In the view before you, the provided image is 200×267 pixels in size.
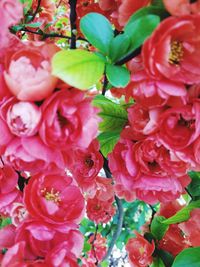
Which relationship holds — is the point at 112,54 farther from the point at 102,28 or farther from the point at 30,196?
the point at 30,196

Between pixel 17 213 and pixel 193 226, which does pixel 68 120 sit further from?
pixel 193 226

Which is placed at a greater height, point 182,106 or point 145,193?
point 182,106

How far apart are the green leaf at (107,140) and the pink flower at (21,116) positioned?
0.19 metres

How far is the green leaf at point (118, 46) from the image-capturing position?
1.67 ft

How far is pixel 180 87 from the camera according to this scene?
477 millimetres

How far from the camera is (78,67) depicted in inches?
19.1

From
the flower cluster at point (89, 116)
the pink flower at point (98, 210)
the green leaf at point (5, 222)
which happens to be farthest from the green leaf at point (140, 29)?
the pink flower at point (98, 210)

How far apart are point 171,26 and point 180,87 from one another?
62mm

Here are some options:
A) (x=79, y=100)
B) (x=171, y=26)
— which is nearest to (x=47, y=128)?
(x=79, y=100)

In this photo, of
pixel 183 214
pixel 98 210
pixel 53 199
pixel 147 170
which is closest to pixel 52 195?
pixel 53 199

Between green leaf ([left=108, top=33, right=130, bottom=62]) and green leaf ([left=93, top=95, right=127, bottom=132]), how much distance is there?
0.32 ft

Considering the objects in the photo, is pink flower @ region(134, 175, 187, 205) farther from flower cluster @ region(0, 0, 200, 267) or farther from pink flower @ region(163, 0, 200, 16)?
pink flower @ region(163, 0, 200, 16)

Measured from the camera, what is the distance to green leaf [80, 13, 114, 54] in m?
0.54

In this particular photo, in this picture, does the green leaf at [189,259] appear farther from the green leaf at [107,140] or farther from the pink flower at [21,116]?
the pink flower at [21,116]
